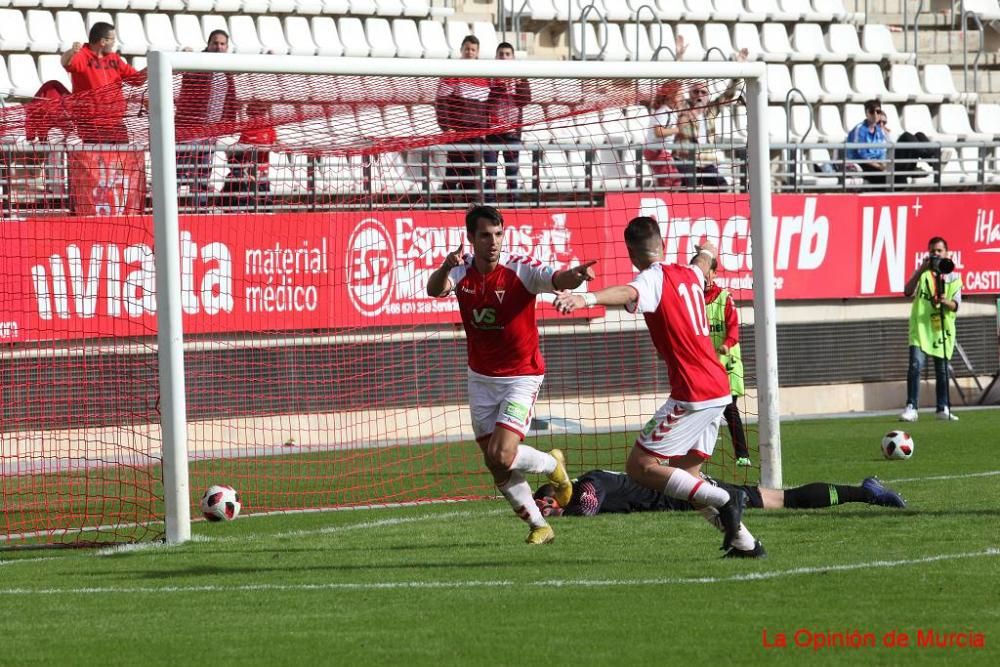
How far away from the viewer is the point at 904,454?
13.7m

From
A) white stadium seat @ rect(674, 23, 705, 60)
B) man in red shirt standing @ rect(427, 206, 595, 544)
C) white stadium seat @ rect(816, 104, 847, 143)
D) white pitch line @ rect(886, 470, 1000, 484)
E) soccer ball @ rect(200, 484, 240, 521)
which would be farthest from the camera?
white stadium seat @ rect(674, 23, 705, 60)

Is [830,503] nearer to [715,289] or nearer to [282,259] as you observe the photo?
[715,289]

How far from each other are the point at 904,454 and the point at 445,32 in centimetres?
1178

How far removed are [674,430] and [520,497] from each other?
4.48 ft

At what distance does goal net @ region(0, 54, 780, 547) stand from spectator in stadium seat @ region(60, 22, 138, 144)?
3.3 inches

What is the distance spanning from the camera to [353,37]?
73.8 ft

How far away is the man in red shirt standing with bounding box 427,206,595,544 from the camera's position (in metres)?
9.04

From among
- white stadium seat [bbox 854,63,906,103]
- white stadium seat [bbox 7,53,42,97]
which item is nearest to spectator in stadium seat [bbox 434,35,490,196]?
white stadium seat [bbox 7,53,42,97]

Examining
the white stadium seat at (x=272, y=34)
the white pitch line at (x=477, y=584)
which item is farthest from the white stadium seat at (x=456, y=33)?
the white pitch line at (x=477, y=584)

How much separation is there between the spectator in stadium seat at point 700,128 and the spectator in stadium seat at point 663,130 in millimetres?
97

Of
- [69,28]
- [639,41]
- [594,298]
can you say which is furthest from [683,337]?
[639,41]

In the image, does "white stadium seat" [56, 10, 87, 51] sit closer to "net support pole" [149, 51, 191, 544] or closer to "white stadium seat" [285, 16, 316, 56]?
"white stadium seat" [285, 16, 316, 56]

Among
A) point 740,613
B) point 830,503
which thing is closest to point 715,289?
point 830,503

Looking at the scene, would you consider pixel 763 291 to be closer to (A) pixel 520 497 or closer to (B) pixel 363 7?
(A) pixel 520 497
